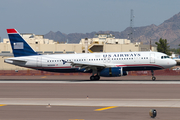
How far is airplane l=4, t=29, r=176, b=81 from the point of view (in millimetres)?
42969

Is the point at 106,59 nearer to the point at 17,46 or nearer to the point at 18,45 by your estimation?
the point at 18,45

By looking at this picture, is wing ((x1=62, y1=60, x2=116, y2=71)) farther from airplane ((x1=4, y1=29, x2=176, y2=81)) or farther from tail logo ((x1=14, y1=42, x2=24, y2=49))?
tail logo ((x1=14, y1=42, x2=24, y2=49))

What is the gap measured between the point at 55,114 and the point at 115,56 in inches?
1095

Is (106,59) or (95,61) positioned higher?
(106,59)

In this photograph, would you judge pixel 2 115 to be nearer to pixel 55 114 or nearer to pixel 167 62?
pixel 55 114

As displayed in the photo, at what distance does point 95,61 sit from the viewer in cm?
4481

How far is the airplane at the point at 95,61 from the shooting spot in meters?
43.0

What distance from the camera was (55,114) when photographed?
1708cm

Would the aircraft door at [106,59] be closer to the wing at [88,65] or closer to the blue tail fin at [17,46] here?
the wing at [88,65]

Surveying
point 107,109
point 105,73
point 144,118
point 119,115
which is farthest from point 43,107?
point 105,73

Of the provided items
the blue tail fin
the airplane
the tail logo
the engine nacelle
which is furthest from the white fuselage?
the tail logo

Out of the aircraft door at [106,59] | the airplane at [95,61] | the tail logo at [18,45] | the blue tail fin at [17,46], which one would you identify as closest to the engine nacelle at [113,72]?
the airplane at [95,61]

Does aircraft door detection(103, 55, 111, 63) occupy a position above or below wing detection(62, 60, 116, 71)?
above

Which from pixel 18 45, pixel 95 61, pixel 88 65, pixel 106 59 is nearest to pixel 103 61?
pixel 106 59
